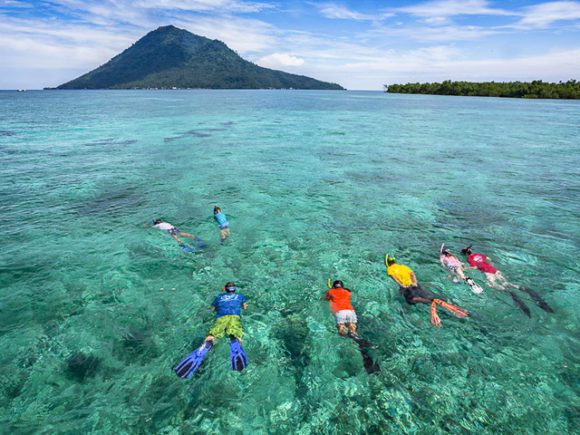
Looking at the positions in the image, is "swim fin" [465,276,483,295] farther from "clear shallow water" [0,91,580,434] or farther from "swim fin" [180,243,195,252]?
"swim fin" [180,243,195,252]

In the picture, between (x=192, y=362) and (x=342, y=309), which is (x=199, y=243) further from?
(x=342, y=309)

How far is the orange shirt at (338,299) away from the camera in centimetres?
1143

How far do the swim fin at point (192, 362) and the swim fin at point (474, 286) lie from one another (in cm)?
1101

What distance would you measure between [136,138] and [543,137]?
66462 mm

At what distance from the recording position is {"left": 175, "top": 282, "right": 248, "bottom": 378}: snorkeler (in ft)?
30.8

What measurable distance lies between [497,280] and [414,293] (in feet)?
13.8

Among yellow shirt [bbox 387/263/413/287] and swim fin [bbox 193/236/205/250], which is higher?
yellow shirt [bbox 387/263/413/287]

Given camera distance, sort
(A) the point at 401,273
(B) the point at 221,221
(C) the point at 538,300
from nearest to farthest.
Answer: (C) the point at 538,300
(A) the point at 401,273
(B) the point at 221,221

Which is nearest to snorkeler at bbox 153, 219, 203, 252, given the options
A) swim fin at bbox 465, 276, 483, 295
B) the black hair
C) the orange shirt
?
the orange shirt

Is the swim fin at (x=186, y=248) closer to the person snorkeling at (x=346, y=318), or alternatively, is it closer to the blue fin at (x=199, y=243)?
the blue fin at (x=199, y=243)

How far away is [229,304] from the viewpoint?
37.7ft

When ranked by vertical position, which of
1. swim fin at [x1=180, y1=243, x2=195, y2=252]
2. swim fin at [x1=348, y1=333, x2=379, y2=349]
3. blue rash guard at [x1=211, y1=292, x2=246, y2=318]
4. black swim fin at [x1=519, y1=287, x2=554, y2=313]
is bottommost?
swim fin at [x1=348, y1=333, x2=379, y2=349]

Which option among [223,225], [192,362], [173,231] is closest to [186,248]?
[173,231]

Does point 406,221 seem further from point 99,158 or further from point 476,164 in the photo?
point 99,158
